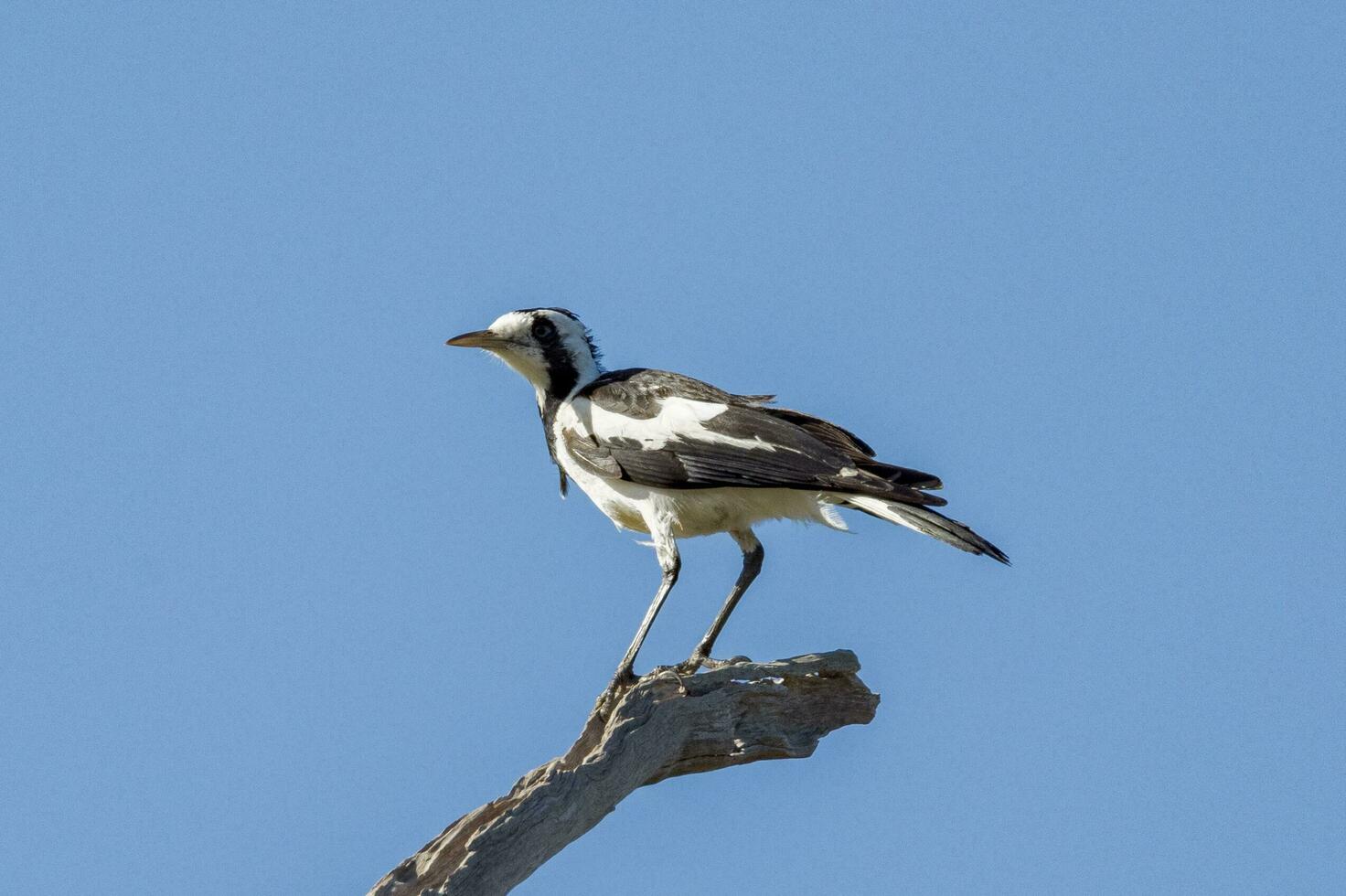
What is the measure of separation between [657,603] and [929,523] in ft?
6.26

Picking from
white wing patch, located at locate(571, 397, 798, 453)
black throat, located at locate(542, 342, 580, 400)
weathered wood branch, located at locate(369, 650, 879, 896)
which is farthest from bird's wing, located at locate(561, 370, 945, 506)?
weathered wood branch, located at locate(369, 650, 879, 896)

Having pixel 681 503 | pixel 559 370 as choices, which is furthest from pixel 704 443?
pixel 559 370

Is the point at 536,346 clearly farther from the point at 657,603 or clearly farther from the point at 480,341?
the point at 657,603

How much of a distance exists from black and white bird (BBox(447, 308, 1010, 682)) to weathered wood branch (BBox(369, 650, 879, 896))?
2.02ft

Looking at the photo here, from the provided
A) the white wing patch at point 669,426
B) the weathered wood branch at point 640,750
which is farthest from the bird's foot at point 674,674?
the white wing patch at point 669,426

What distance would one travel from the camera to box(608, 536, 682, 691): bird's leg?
10.6 m

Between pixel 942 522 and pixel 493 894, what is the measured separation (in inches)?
139

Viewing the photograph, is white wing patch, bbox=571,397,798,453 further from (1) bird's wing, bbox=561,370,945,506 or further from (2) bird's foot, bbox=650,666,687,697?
(2) bird's foot, bbox=650,666,687,697

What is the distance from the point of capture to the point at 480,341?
12250 mm

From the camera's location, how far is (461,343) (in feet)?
40.0

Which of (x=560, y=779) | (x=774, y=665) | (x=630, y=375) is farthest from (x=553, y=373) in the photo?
(x=560, y=779)

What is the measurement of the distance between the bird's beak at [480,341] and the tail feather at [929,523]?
2954mm

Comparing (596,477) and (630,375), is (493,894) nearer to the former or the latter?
(596,477)

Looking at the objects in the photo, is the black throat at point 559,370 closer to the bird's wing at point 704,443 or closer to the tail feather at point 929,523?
the bird's wing at point 704,443
